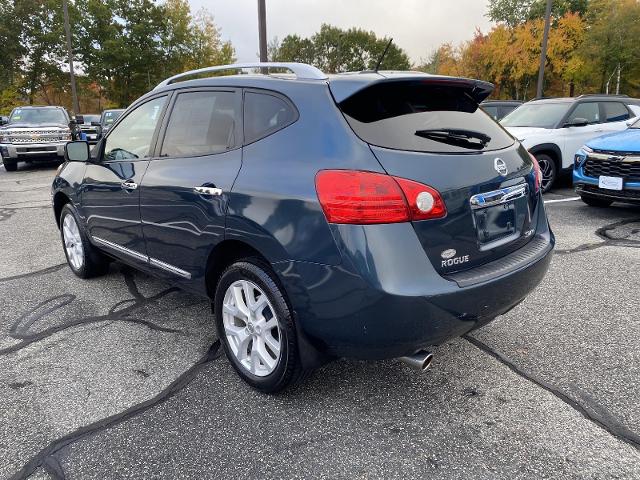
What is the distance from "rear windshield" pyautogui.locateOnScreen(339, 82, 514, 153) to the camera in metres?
2.33

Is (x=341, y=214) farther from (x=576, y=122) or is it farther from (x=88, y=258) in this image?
(x=576, y=122)

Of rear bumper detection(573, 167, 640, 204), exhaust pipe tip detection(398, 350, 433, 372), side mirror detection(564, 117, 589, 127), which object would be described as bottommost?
exhaust pipe tip detection(398, 350, 433, 372)

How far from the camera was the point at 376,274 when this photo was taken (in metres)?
2.08

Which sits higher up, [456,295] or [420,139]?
[420,139]

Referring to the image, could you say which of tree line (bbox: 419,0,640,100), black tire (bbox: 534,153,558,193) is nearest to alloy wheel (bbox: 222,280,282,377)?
black tire (bbox: 534,153,558,193)

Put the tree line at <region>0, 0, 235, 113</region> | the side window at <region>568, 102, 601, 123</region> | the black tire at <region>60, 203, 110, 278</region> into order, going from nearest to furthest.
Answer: the black tire at <region>60, 203, 110, 278</region>, the side window at <region>568, 102, 601, 123</region>, the tree line at <region>0, 0, 235, 113</region>

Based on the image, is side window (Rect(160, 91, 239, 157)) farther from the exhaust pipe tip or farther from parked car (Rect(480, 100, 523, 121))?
parked car (Rect(480, 100, 523, 121))

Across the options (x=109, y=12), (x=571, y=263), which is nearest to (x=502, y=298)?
(x=571, y=263)

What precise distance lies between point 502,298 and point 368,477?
108 centimetres

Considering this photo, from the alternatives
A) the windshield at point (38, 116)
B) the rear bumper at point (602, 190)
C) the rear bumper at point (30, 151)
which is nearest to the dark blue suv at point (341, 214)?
the rear bumper at point (602, 190)

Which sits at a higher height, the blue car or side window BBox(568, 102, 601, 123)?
side window BBox(568, 102, 601, 123)

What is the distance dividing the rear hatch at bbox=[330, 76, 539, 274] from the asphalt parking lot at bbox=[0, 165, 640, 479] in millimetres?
811

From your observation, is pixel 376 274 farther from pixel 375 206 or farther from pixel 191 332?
pixel 191 332

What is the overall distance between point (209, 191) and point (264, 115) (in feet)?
1.73
